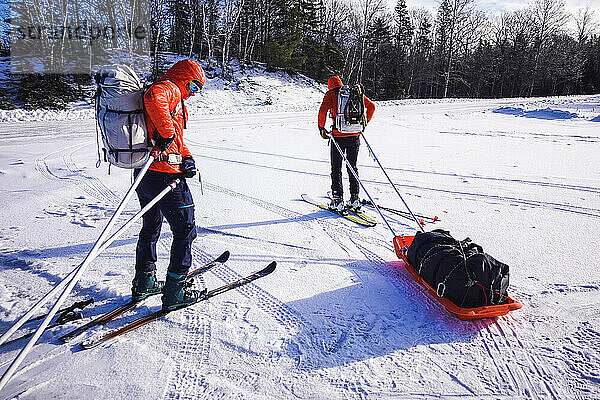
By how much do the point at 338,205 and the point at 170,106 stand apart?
3.58m

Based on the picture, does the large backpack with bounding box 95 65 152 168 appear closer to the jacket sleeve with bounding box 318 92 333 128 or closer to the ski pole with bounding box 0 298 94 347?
the ski pole with bounding box 0 298 94 347

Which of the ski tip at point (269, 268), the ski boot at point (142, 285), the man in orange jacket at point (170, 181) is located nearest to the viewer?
the man in orange jacket at point (170, 181)

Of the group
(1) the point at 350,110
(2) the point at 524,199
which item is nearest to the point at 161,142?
(1) the point at 350,110

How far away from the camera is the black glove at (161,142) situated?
8.63ft

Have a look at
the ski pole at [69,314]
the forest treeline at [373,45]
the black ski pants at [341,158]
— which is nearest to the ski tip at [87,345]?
the ski pole at [69,314]

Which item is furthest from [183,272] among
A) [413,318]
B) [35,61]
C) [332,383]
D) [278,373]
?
[35,61]

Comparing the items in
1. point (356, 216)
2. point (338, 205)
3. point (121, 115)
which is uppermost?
point (121, 115)

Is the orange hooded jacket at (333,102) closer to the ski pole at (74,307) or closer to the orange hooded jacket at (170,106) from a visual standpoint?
the orange hooded jacket at (170,106)

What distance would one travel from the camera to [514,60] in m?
44.8

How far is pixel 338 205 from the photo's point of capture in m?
5.76

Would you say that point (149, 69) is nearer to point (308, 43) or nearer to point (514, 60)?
point (308, 43)

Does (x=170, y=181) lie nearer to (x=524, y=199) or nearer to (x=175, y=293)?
(x=175, y=293)

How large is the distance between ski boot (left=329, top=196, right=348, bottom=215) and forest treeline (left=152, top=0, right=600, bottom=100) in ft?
79.9

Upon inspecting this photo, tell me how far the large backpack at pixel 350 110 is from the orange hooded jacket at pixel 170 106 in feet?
9.50
